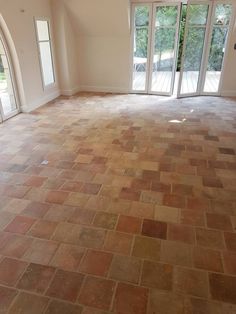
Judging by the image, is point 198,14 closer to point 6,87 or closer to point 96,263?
point 6,87

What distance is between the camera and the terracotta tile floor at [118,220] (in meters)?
1.64

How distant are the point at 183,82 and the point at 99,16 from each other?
2633 mm

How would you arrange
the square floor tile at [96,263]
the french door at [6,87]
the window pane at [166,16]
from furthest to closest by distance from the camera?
the window pane at [166,16], the french door at [6,87], the square floor tile at [96,263]

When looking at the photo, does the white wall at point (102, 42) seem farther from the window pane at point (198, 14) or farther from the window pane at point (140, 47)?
the window pane at point (198, 14)

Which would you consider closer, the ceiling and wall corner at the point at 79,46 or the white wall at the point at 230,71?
the ceiling and wall corner at the point at 79,46

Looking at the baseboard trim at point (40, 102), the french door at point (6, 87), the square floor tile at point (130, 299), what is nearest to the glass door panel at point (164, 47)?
the baseboard trim at point (40, 102)

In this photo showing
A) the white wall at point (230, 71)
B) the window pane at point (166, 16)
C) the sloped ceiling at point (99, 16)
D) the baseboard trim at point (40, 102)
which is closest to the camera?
the baseboard trim at point (40, 102)

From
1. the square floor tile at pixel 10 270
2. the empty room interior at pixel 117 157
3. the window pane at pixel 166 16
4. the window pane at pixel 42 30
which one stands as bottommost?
the square floor tile at pixel 10 270

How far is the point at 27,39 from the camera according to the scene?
16.4 feet

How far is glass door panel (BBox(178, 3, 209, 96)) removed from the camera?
5.71 m

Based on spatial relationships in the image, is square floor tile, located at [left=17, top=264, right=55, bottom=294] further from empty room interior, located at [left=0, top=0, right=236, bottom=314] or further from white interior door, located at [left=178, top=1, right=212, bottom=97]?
white interior door, located at [left=178, top=1, right=212, bottom=97]

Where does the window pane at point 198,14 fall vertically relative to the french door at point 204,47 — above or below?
above

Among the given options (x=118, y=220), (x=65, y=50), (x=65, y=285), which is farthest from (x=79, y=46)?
(x=65, y=285)

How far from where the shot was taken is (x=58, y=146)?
3.77m
